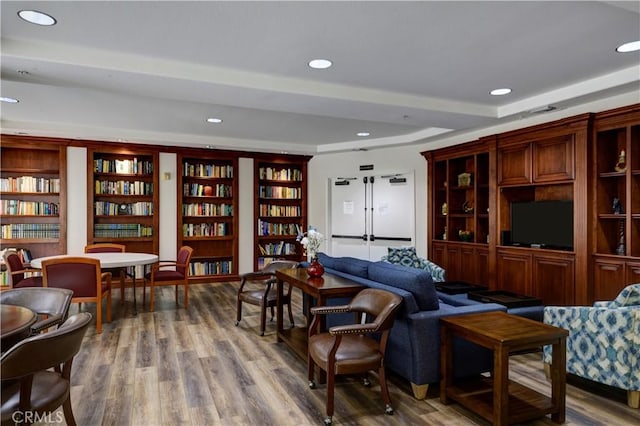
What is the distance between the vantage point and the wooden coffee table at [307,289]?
127 inches

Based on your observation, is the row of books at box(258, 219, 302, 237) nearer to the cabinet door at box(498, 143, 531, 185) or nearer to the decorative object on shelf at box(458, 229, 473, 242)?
the decorative object on shelf at box(458, 229, 473, 242)

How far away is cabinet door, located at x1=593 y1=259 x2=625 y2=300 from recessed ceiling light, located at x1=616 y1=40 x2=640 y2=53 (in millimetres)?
2070

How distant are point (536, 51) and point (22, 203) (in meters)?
7.25

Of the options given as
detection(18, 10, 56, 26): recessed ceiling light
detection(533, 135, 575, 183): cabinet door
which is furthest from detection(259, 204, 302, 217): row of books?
detection(18, 10, 56, 26): recessed ceiling light

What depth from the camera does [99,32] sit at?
2.90 metres

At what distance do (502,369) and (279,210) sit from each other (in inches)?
246

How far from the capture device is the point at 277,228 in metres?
8.27

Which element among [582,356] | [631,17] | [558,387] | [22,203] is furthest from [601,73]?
[22,203]

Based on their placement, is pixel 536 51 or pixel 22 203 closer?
pixel 536 51

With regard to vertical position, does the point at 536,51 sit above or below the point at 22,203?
above

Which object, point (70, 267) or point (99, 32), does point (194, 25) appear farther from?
point (70, 267)

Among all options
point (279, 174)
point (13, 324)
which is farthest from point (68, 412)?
point (279, 174)

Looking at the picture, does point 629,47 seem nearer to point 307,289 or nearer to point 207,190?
point 307,289

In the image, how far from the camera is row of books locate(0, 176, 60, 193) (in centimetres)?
639
